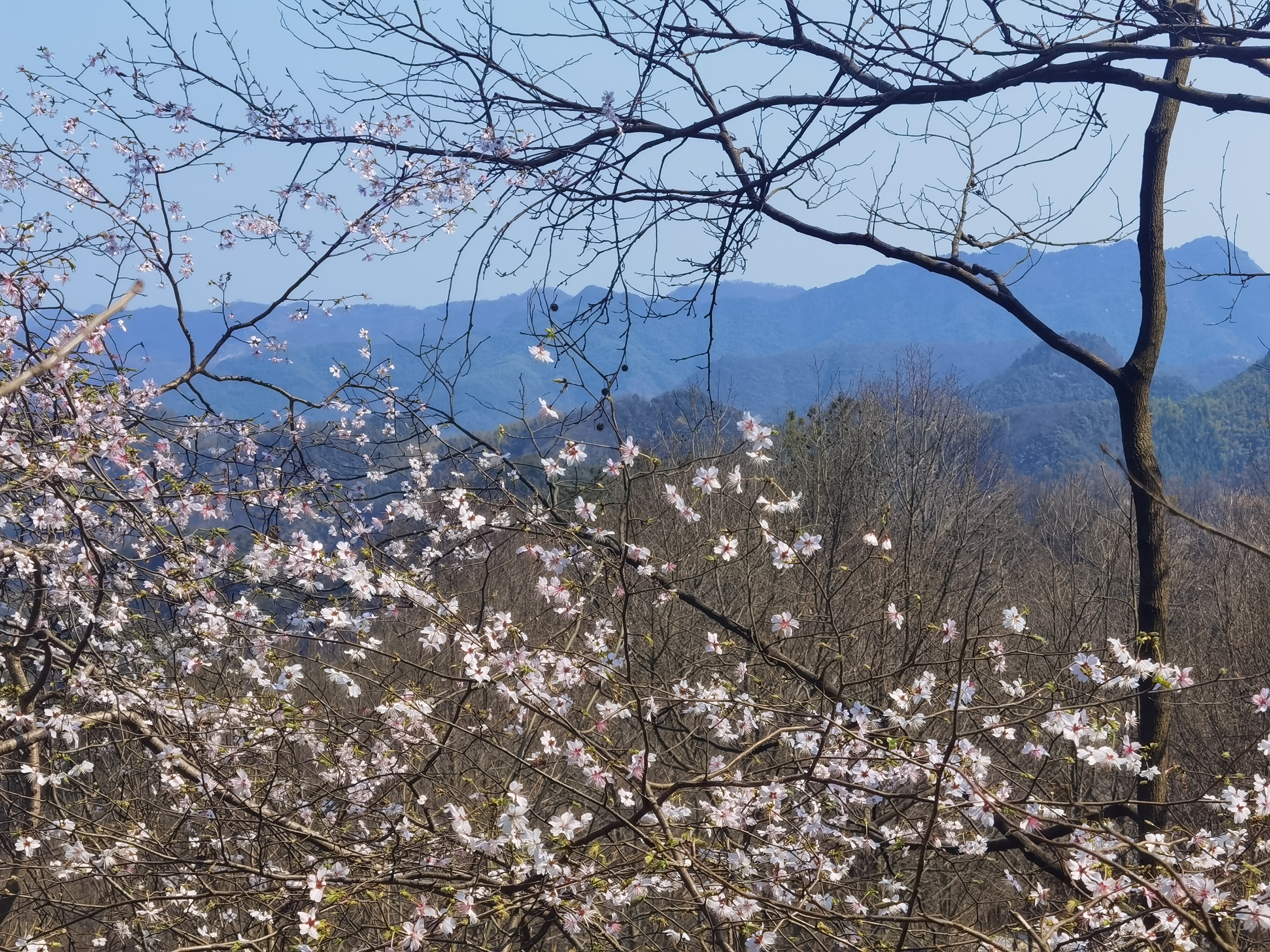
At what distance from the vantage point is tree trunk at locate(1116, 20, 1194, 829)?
4152 mm

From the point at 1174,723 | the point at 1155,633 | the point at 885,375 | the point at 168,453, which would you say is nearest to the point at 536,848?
the point at 1155,633

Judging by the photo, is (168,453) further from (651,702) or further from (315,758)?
(651,702)

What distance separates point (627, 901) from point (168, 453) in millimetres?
4162

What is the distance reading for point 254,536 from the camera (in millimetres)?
4172

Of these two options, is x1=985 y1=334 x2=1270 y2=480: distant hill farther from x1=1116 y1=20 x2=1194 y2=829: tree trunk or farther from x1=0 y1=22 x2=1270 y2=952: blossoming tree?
x1=0 y1=22 x2=1270 y2=952: blossoming tree

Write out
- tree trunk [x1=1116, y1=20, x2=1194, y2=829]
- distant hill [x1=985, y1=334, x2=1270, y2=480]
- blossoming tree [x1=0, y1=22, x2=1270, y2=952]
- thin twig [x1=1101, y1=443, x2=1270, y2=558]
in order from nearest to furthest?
thin twig [x1=1101, y1=443, x2=1270, y2=558] → blossoming tree [x1=0, y1=22, x2=1270, y2=952] → tree trunk [x1=1116, y1=20, x2=1194, y2=829] → distant hill [x1=985, y1=334, x2=1270, y2=480]

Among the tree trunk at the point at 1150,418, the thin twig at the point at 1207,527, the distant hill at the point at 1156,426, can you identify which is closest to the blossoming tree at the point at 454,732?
the tree trunk at the point at 1150,418

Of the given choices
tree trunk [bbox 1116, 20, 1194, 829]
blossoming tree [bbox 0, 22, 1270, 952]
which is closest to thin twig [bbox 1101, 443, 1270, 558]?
blossoming tree [bbox 0, 22, 1270, 952]

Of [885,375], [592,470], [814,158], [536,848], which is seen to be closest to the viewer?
[536,848]

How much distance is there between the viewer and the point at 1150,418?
451cm

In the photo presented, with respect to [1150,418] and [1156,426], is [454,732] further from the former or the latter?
[1156,426]

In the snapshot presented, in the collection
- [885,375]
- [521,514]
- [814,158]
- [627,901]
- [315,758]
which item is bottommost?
[627,901]

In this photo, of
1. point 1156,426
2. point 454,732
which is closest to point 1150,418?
point 454,732

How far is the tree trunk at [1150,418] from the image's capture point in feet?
13.6
